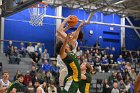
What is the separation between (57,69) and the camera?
692 inches

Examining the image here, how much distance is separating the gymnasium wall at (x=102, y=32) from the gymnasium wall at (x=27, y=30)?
6.17ft

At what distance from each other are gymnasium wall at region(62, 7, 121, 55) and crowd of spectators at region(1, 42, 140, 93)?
101 centimetres

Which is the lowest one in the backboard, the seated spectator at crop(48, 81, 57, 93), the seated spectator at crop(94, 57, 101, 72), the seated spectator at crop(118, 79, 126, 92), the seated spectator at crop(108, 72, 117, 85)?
the seated spectator at crop(118, 79, 126, 92)

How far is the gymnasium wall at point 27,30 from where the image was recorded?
72.0 feet

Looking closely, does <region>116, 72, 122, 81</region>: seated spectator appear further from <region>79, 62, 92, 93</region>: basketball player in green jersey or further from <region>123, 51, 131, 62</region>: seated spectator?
<region>79, 62, 92, 93</region>: basketball player in green jersey

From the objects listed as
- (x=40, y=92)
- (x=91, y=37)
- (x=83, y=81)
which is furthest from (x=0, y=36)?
(x=83, y=81)

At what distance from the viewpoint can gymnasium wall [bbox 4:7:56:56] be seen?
2196 cm

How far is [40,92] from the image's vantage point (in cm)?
1081

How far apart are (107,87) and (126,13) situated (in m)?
10.6

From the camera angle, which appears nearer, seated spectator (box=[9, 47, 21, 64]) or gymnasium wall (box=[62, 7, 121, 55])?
seated spectator (box=[9, 47, 21, 64])

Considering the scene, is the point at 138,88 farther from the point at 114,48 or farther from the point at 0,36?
the point at 114,48

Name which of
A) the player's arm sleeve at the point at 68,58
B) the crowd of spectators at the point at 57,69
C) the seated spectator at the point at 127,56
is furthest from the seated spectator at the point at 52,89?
the seated spectator at the point at 127,56

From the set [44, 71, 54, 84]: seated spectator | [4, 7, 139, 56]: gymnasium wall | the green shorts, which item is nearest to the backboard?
[44, 71, 54, 84]: seated spectator

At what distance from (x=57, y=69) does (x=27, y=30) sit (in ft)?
19.4
